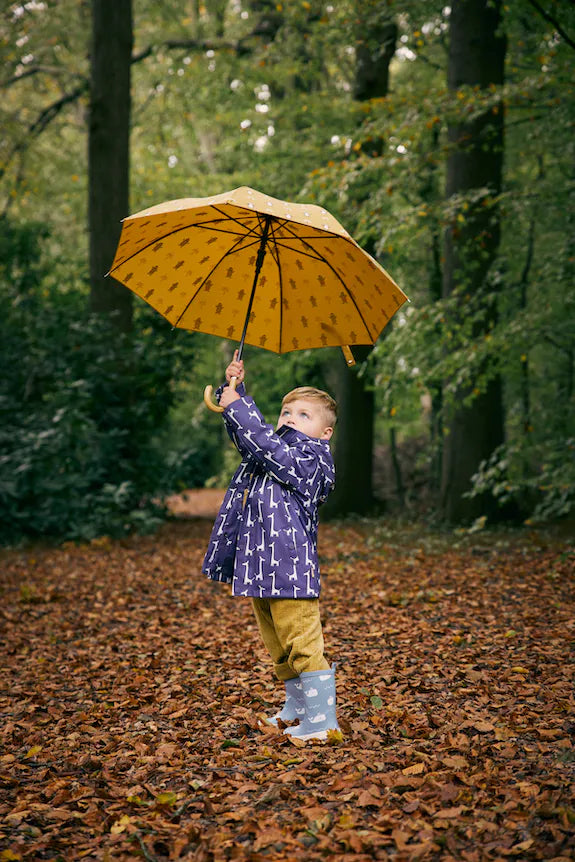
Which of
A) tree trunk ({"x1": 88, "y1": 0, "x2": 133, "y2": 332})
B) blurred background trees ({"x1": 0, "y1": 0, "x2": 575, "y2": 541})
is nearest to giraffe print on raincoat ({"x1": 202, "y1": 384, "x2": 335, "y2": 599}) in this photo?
blurred background trees ({"x1": 0, "y1": 0, "x2": 575, "y2": 541})

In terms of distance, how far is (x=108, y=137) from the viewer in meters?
11.0

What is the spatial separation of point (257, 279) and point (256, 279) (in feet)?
0.37

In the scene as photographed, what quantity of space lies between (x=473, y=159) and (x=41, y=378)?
20.0 ft

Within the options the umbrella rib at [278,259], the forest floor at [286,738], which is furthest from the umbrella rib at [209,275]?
the forest floor at [286,738]

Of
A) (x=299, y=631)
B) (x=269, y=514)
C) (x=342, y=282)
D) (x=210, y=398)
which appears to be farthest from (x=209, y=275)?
(x=299, y=631)

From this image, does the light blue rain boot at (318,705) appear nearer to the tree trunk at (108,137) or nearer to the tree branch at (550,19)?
the tree branch at (550,19)

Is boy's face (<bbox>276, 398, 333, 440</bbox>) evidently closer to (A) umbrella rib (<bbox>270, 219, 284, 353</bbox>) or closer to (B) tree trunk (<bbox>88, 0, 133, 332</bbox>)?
(A) umbrella rib (<bbox>270, 219, 284, 353</bbox>)

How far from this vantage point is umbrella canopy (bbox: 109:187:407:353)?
342cm

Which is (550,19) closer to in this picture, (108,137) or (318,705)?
(318,705)

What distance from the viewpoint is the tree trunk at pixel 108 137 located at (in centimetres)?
1087

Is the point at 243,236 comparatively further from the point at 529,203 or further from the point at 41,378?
the point at 41,378

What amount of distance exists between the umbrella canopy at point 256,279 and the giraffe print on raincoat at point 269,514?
1.87ft

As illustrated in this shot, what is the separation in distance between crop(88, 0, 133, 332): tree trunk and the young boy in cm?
794

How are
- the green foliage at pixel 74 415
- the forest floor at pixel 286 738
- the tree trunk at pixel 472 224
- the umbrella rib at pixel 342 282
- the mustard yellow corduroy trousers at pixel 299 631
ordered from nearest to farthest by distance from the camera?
the forest floor at pixel 286 738
the mustard yellow corduroy trousers at pixel 299 631
the umbrella rib at pixel 342 282
the tree trunk at pixel 472 224
the green foliage at pixel 74 415
